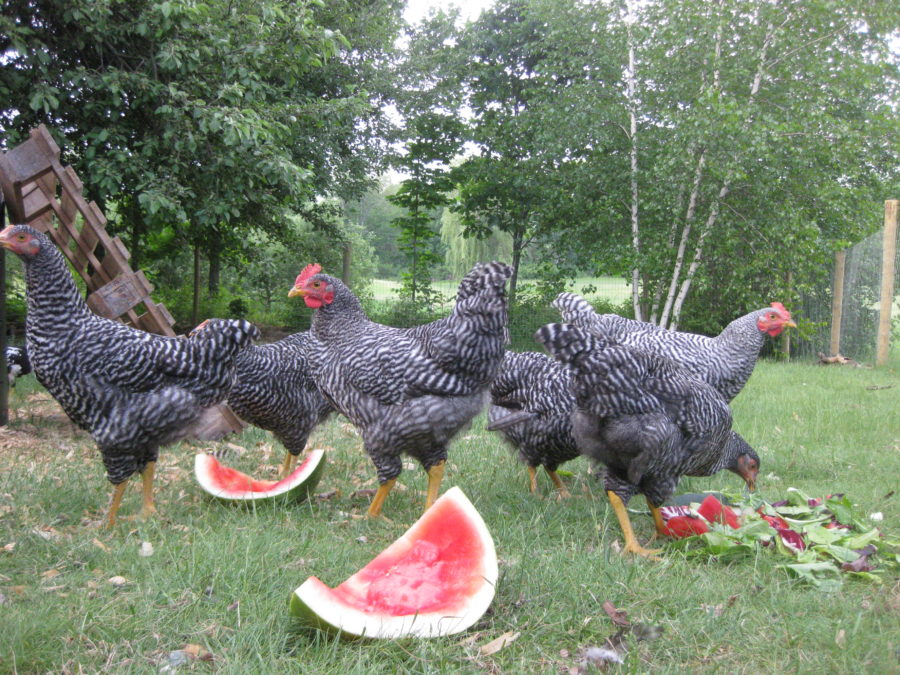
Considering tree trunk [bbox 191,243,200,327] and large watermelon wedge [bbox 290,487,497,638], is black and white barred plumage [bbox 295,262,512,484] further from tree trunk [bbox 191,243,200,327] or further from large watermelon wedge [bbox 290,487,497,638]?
tree trunk [bbox 191,243,200,327]

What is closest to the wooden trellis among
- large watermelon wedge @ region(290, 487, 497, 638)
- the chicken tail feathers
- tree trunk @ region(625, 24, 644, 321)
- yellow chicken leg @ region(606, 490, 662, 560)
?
the chicken tail feathers

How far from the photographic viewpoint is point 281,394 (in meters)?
5.23

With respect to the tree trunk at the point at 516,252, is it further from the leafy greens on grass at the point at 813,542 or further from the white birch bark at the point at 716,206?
the leafy greens on grass at the point at 813,542

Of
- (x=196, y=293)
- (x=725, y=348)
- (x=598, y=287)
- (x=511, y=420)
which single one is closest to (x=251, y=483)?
(x=511, y=420)

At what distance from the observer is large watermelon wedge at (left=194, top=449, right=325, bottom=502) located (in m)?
4.29

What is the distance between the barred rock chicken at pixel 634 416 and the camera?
13.0 ft

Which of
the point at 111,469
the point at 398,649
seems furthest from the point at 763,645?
the point at 111,469

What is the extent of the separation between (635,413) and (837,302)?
35.6ft

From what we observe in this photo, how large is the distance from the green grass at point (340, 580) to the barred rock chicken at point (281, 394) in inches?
20.2

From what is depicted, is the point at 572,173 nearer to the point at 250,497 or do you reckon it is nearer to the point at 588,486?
the point at 588,486

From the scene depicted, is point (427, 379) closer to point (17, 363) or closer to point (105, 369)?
point (105, 369)

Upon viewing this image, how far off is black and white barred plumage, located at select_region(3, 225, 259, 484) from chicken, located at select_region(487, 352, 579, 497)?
2.16m

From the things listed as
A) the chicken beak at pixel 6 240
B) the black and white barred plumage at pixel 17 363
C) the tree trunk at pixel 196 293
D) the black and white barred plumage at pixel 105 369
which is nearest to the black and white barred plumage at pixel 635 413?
the black and white barred plumage at pixel 105 369

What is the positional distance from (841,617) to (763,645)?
0.57 m
